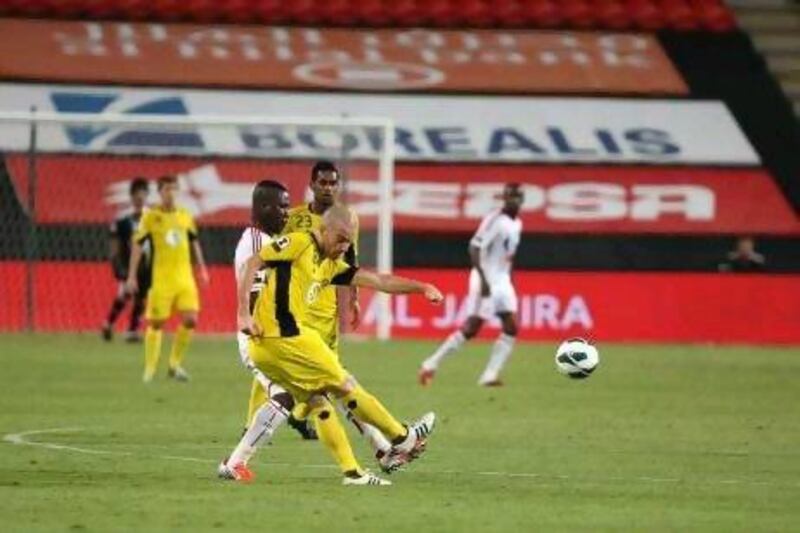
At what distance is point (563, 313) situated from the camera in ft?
Result: 100

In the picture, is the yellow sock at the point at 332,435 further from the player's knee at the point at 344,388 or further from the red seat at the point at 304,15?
the red seat at the point at 304,15

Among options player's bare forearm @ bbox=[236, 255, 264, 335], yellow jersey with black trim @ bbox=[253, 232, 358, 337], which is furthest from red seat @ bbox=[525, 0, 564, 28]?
player's bare forearm @ bbox=[236, 255, 264, 335]

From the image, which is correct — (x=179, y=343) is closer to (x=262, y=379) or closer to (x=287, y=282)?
(x=262, y=379)

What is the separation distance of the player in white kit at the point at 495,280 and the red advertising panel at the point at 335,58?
10355mm

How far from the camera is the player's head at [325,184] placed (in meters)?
14.6

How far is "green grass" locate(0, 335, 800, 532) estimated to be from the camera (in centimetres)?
1138

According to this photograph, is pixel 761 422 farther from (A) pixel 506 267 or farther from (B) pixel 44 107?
(B) pixel 44 107

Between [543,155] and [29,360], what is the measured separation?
10.3 metres

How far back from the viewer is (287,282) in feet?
41.7

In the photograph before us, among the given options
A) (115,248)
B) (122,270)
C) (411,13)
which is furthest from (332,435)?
(411,13)

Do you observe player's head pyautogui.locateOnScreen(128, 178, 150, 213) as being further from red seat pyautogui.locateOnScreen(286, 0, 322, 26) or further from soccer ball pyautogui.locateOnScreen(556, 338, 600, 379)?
soccer ball pyautogui.locateOnScreen(556, 338, 600, 379)

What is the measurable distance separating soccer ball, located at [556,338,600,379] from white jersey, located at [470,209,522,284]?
24.1 feet

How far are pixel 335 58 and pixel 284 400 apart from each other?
21200 mm

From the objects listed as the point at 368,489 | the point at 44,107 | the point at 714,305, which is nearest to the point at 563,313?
the point at 714,305
